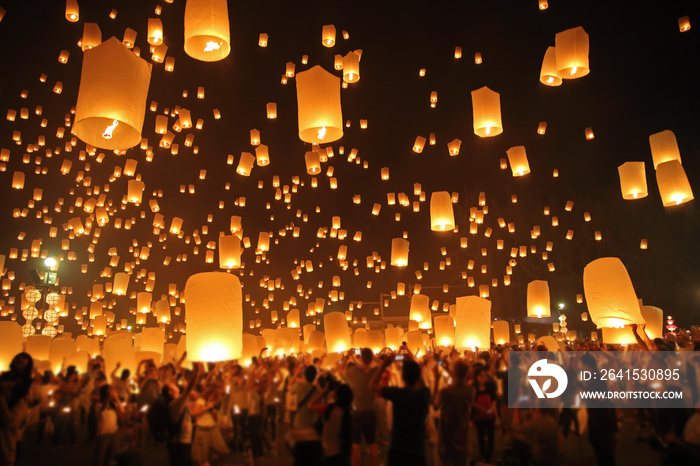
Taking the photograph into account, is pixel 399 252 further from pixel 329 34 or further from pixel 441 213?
pixel 329 34

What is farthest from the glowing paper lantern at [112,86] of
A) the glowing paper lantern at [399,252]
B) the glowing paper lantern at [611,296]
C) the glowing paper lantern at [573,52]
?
the glowing paper lantern at [399,252]

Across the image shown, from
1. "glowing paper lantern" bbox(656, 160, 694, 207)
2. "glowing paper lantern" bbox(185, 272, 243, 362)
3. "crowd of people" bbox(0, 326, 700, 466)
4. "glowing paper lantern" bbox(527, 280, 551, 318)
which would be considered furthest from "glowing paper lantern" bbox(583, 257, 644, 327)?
"glowing paper lantern" bbox(527, 280, 551, 318)

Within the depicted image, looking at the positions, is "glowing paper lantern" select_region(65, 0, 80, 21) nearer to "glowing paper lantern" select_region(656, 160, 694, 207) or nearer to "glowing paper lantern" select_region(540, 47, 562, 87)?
"glowing paper lantern" select_region(540, 47, 562, 87)

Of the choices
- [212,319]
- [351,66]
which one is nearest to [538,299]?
[351,66]

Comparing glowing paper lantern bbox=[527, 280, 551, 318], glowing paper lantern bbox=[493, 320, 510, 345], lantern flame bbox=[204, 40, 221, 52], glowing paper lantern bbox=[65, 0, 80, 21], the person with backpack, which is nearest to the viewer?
the person with backpack

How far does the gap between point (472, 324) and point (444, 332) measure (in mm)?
5158

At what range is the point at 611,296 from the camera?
6168 mm

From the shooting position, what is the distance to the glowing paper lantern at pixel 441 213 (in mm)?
9805

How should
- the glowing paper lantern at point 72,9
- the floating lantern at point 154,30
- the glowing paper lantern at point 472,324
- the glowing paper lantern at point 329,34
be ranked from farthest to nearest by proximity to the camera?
the glowing paper lantern at point 329,34 → the glowing paper lantern at point 72,9 → the floating lantern at point 154,30 → the glowing paper lantern at point 472,324

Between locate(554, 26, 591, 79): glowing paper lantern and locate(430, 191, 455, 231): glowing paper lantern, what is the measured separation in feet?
11.2

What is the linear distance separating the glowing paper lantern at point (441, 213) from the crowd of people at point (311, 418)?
3.30 m

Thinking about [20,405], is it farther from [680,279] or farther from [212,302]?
[680,279]

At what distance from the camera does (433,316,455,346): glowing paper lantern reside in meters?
13.6

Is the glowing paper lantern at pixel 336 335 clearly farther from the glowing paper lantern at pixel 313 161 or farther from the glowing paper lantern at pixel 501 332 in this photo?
the glowing paper lantern at pixel 501 332
